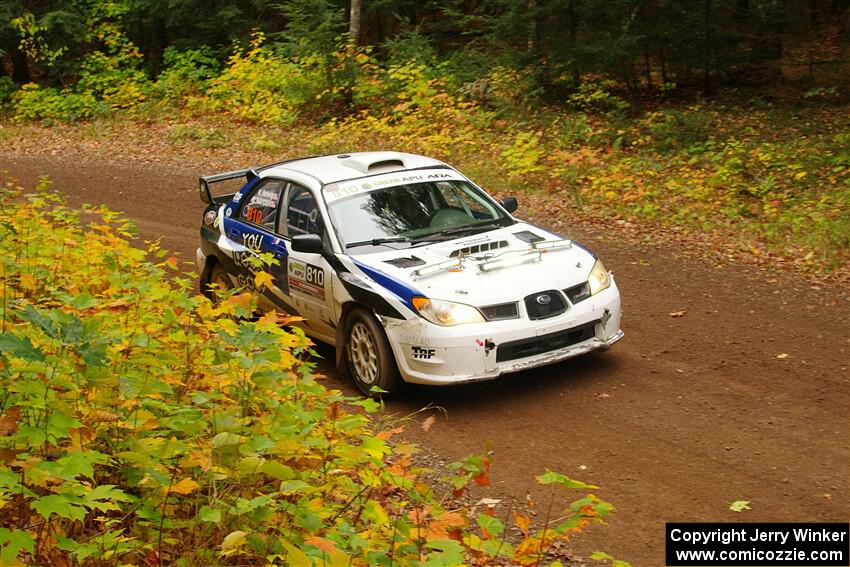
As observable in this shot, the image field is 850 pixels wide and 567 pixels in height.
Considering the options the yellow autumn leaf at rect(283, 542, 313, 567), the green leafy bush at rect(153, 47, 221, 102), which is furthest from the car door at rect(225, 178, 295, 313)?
the green leafy bush at rect(153, 47, 221, 102)

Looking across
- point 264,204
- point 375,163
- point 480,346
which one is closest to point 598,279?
point 480,346

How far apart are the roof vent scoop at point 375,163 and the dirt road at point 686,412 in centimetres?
216

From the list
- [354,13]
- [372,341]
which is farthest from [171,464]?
[354,13]

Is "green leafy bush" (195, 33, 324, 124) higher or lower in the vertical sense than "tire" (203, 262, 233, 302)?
higher

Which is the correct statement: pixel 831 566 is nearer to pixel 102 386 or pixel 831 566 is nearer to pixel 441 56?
pixel 102 386

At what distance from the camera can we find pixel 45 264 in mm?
7836

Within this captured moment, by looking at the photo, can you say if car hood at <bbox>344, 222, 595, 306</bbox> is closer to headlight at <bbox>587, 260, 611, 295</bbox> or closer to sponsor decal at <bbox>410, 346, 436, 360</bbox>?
headlight at <bbox>587, 260, 611, 295</bbox>

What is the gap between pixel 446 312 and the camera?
7.22 meters

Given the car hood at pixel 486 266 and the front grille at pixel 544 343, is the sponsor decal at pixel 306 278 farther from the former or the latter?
the front grille at pixel 544 343

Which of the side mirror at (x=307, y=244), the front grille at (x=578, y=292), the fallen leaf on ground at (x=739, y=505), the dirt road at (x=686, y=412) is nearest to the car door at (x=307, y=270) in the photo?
the side mirror at (x=307, y=244)

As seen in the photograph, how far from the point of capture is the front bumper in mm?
7152

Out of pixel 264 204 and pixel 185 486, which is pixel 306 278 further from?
pixel 185 486

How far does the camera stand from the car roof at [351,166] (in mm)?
8859

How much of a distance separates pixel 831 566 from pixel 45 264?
21.2 feet
